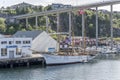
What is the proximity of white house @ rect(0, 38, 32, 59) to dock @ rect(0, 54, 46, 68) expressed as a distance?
224cm

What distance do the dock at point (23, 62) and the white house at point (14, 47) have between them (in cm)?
224

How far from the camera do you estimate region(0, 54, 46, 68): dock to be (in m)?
54.8

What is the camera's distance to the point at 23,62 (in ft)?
186

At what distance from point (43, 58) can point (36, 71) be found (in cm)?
724

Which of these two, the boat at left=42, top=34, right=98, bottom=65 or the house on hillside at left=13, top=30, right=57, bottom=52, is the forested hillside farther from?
the boat at left=42, top=34, right=98, bottom=65

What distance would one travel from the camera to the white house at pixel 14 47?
5840cm

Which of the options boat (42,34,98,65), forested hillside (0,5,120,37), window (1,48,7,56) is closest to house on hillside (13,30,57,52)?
boat (42,34,98,65)

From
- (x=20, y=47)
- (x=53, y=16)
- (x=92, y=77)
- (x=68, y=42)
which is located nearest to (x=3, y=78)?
(x=92, y=77)

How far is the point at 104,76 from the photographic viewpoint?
4734cm

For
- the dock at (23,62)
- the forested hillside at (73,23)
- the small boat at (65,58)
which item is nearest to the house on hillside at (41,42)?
the small boat at (65,58)

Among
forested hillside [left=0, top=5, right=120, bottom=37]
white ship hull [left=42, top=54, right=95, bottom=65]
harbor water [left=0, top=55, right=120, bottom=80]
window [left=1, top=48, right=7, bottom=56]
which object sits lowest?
harbor water [left=0, top=55, right=120, bottom=80]

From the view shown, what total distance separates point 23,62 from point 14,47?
13.2ft

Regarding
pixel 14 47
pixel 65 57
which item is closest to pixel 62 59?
pixel 65 57

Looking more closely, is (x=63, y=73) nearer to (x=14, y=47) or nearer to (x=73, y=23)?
(x=14, y=47)
